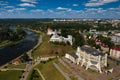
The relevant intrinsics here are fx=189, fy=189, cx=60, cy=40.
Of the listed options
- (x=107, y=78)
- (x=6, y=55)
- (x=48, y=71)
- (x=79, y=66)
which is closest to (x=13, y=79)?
(x=48, y=71)

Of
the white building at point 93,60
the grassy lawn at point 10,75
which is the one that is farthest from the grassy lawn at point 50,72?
the white building at point 93,60

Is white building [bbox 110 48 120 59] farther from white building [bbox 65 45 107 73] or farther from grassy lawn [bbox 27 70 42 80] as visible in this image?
grassy lawn [bbox 27 70 42 80]

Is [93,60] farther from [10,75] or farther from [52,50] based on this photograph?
[52,50]

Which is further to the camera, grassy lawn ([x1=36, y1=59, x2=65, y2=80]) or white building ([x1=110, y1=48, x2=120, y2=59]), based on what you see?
white building ([x1=110, y1=48, x2=120, y2=59])

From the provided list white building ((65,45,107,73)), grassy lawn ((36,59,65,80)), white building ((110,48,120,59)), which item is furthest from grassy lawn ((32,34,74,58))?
white building ((65,45,107,73))

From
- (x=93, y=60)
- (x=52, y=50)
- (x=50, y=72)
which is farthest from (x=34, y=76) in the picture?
(x=52, y=50)

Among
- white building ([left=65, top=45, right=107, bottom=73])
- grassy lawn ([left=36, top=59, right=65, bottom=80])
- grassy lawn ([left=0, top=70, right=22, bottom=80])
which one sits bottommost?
grassy lawn ([left=0, top=70, right=22, bottom=80])
